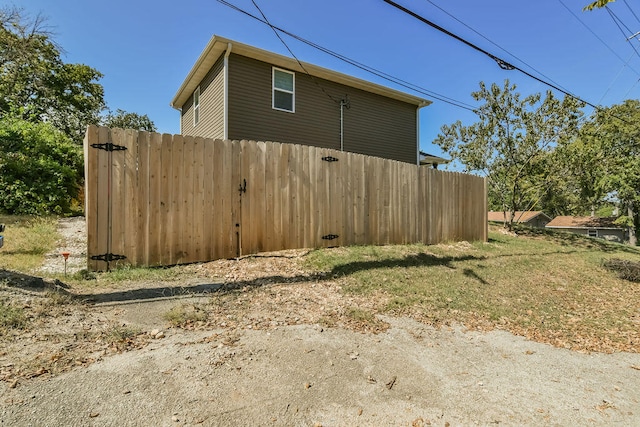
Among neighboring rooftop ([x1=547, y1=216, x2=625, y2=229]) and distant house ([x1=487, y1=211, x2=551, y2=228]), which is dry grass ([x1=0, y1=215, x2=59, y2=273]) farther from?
neighboring rooftop ([x1=547, y1=216, x2=625, y2=229])

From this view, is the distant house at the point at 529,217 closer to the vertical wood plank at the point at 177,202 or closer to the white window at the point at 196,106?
the white window at the point at 196,106

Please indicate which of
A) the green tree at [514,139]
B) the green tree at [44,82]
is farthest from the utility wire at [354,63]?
the green tree at [44,82]

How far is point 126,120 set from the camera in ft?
86.0

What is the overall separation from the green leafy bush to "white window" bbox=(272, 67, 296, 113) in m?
6.17

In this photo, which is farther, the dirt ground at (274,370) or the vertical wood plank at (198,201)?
the vertical wood plank at (198,201)

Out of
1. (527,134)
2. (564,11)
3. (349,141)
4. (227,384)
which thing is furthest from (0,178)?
(527,134)

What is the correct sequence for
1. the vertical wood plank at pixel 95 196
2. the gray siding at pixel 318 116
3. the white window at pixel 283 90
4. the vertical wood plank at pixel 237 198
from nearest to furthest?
1. the vertical wood plank at pixel 95 196
2. the vertical wood plank at pixel 237 198
3. the gray siding at pixel 318 116
4. the white window at pixel 283 90

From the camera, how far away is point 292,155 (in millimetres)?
6352

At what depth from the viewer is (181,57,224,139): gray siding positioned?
32.4ft

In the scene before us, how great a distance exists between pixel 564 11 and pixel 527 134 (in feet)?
15.9

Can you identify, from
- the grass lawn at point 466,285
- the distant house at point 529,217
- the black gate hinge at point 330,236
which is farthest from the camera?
the distant house at point 529,217

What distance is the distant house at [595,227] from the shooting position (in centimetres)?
3891

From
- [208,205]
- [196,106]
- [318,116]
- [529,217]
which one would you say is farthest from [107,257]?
[529,217]

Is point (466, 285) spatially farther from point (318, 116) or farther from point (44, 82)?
point (44, 82)
